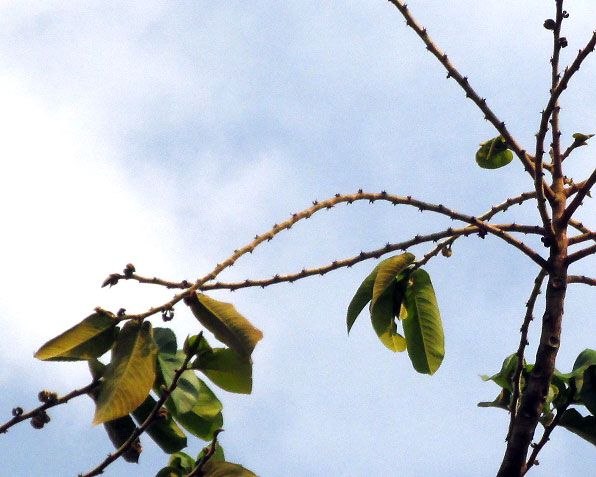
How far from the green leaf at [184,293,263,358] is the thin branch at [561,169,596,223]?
1.34 meters

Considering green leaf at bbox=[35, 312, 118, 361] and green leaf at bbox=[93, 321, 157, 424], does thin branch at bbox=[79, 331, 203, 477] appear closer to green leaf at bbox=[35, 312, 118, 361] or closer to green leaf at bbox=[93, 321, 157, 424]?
green leaf at bbox=[93, 321, 157, 424]

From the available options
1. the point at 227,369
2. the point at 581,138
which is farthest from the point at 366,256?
the point at 581,138

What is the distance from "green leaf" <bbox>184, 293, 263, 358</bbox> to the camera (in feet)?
7.20

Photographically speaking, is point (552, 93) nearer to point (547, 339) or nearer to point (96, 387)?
point (547, 339)

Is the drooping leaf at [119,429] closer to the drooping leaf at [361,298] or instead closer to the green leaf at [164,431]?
the green leaf at [164,431]

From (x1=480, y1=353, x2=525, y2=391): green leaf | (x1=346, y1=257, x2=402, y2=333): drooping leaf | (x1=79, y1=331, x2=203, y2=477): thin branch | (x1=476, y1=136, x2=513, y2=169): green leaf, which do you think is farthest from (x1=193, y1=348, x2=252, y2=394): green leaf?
(x1=476, y1=136, x2=513, y2=169): green leaf

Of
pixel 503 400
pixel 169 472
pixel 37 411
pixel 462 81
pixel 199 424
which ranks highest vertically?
pixel 462 81

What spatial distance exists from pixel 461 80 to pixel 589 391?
3.96ft

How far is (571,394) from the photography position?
2805 mm

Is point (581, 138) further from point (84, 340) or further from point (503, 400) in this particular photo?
point (84, 340)

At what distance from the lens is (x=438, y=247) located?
304cm

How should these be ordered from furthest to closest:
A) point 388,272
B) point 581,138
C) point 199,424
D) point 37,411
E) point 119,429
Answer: point 581,138 < point 388,272 < point 199,424 < point 119,429 < point 37,411

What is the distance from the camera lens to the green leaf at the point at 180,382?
2301 millimetres

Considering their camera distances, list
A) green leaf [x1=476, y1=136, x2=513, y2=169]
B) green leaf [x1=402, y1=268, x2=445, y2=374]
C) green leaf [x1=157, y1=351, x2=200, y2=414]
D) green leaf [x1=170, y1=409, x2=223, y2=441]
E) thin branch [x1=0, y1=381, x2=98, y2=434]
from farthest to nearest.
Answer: green leaf [x1=476, y1=136, x2=513, y2=169]
green leaf [x1=402, y1=268, x2=445, y2=374]
green leaf [x1=170, y1=409, x2=223, y2=441]
green leaf [x1=157, y1=351, x2=200, y2=414]
thin branch [x1=0, y1=381, x2=98, y2=434]
